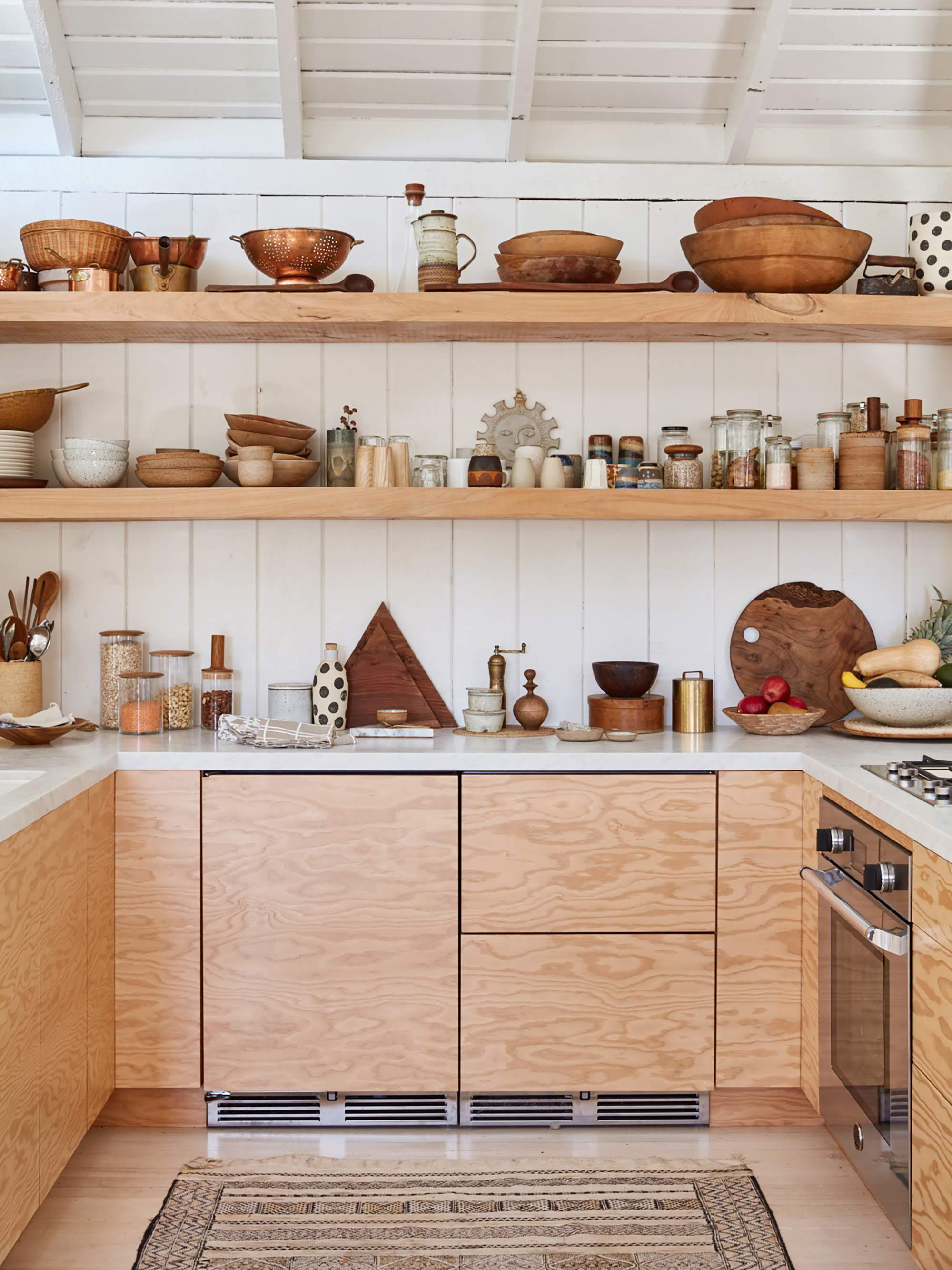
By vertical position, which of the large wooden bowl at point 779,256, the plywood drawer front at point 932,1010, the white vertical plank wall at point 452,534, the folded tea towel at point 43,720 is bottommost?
the plywood drawer front at point 932,1010

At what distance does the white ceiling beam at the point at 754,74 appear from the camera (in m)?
2.75

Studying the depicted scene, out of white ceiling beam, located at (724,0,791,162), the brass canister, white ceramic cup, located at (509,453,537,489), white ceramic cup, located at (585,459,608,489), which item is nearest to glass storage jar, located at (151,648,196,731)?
white ceramic cup, located at (509,453,537,489)

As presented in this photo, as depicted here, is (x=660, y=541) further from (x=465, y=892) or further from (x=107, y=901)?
(x=107, y=901)

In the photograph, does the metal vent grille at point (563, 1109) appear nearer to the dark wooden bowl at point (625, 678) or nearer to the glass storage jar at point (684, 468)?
the dark wooden bowl at point (625, 678)

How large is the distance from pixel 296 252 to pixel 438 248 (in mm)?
345

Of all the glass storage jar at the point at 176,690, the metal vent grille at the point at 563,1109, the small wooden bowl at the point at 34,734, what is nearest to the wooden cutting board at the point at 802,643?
the metal vent grille at the point at 563,1109

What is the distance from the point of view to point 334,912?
2.57 metres

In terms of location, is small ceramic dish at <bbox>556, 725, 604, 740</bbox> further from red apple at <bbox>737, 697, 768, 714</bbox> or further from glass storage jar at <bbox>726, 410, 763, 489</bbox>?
glass storage jar at <bbox>726, 410, 763, 489</bbox>

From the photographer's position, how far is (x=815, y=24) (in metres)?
2.86

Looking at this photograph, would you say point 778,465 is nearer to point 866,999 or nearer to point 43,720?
point 866,999

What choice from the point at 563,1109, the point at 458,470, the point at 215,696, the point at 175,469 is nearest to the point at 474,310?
the point at 458,470

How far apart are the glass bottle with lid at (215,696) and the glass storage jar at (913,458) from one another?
178 centimetres

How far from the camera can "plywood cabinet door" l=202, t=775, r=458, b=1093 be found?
2568 millimetres

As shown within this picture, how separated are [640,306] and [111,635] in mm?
1579
